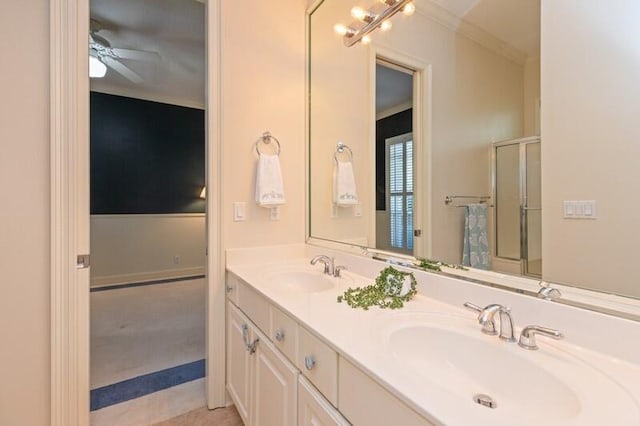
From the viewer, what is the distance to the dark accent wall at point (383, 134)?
159 centimetres

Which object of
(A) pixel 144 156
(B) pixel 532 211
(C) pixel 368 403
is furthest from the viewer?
(A) pixel 144 156

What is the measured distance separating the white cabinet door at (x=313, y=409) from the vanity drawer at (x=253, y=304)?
33 cm

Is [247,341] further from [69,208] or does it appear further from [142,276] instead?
[142,276]

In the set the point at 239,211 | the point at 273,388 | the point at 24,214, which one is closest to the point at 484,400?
the point at 273,388

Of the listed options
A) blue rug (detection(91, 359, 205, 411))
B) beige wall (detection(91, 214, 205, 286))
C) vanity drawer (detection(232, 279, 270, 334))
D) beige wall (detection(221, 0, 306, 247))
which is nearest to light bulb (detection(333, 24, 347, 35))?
beige wall (detection(221, 0, 306, 247))

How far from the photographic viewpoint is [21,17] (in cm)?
142

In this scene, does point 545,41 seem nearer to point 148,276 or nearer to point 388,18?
point 388,18

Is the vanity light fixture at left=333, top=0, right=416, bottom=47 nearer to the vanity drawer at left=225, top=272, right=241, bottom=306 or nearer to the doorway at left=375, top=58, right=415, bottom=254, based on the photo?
the doorway at left=375, top=58, right=415, bottom=254

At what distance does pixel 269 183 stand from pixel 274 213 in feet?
0.71

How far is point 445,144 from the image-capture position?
4.52ft

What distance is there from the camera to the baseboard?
428 cm

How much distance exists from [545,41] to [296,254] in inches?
63.8

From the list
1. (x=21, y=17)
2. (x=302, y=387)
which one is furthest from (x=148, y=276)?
(x=302, y=387)

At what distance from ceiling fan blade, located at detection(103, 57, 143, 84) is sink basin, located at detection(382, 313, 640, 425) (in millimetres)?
4069
